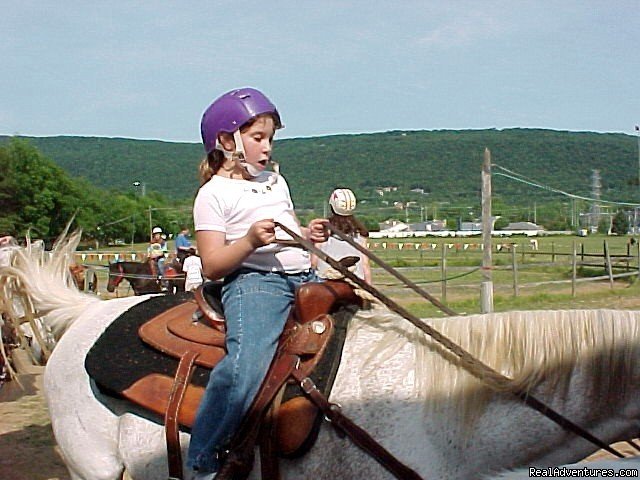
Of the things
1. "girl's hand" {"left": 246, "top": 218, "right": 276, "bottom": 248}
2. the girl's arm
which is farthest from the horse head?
"girl's hand" {"left": 246, "top": 218, "right": 276, "bottom": 248}

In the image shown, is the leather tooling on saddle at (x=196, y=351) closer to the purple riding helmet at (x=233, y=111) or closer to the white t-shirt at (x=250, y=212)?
the white t-shirt at (x=250, y=212)

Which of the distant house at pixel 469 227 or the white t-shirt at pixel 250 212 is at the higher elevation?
the white t-shirt at pixel 250 212

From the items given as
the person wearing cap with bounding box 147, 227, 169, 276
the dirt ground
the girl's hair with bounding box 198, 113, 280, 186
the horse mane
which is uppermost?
the girl's hair with bounding box 198, 113, 280, 186

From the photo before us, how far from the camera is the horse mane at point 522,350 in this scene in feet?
7.57

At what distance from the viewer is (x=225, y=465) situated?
246 centimetres

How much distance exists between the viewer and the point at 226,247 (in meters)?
2.43

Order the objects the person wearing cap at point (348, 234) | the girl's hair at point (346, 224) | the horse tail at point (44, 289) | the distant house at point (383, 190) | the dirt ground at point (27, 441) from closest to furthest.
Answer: the horse tail at point (44, 289) → the person wearing cap at point (348, 234) → the dirt ground at point (27, 441) → the girl's hair at point (346, 224) → the distant house at point (383, 190)

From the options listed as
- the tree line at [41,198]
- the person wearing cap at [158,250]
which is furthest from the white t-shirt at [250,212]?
the tree line at [41,198]

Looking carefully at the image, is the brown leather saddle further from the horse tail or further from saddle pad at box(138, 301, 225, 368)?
the horse tail

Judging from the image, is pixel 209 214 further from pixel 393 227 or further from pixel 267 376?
pixel 393 227

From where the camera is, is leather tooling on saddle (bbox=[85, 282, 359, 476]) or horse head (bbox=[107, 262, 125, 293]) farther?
horse head (bbox=[107, 262, 125, 293])

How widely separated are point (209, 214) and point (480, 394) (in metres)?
1.16

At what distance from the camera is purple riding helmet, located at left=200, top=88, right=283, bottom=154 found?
2.59 m

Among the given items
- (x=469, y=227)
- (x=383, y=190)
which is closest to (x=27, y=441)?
(x=469, y=227)
